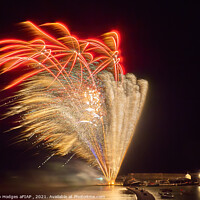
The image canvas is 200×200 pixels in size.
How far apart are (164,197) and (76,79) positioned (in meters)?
15.1

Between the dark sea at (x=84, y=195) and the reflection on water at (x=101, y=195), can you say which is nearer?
the reflection on water at (x=101, y=195)

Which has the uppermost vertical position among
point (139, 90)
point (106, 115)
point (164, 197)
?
point (139, 90)

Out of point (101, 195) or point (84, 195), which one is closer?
point (84, 195)

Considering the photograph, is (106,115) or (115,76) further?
(106,115)

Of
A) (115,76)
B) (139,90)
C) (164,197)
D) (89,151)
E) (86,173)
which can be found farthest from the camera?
(86,173)

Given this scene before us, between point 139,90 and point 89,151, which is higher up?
point 139,90

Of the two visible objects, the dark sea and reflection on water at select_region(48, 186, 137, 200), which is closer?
reflection on water at select_region(48, 186, 137, 200)

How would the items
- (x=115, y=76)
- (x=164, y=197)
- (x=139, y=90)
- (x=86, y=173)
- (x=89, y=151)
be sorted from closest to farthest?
1. (x=164, y=197)
2. (x=115, y=76)
3. (x=139, y=90)
4. (x=89, y=151)
5. (x=86, y=173)

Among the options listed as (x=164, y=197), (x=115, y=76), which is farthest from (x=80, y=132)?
(x=164, y=197)

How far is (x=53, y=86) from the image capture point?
28484 millimetres

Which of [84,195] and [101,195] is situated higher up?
[84,195]

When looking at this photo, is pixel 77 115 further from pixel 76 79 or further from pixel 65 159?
pixel 65 159

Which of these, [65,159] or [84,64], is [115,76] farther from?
[65,159]

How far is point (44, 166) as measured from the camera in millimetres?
52969
